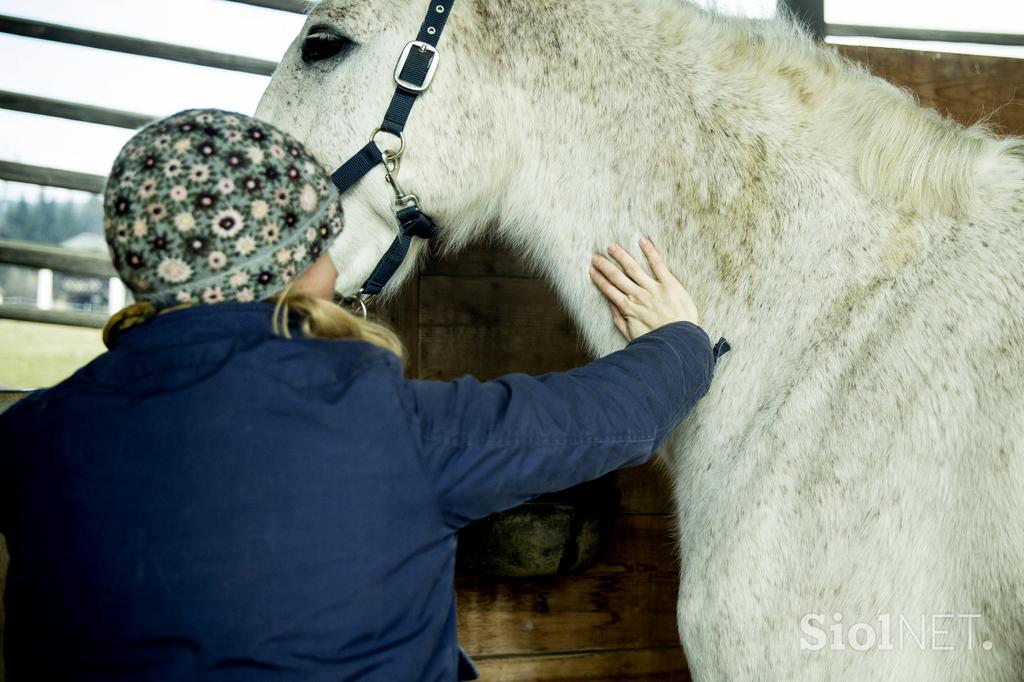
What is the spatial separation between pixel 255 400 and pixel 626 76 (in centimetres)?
88

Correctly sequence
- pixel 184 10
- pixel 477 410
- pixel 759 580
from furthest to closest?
pixel 184 10 → pixel 759 580 → pixel 477 410

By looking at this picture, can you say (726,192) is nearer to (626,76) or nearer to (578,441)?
(626,76)

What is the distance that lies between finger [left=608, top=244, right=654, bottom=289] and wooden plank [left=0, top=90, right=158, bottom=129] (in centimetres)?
182

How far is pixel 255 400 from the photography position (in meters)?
0.72

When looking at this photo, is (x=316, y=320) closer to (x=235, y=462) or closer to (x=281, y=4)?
(x=235, y=462)

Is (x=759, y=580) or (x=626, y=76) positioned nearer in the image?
(x=759, y=580)

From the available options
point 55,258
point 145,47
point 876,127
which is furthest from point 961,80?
point 55,258

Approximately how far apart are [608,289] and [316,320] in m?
0.60

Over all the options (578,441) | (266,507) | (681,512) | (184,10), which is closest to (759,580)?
(681,512)

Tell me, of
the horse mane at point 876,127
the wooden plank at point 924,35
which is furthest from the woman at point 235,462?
the wooden plank at point 924,35

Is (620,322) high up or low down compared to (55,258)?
up

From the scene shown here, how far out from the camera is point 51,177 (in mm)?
2365

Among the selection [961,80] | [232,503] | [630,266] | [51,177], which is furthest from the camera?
[51,177]

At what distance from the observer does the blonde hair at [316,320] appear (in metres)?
0.78
